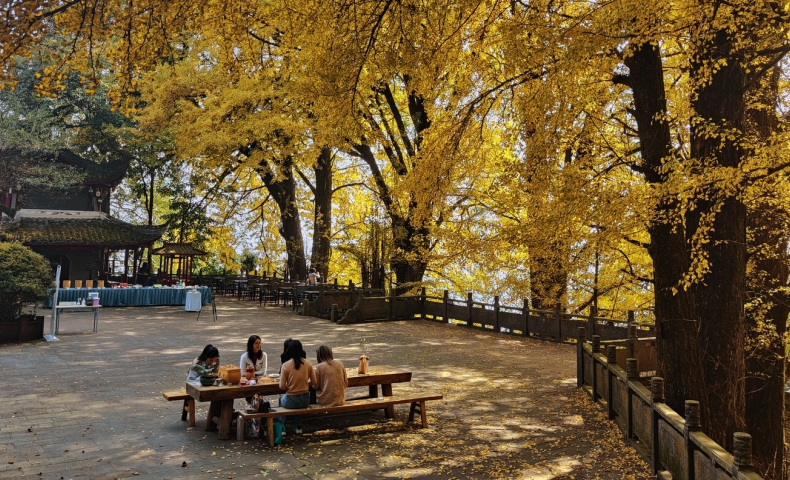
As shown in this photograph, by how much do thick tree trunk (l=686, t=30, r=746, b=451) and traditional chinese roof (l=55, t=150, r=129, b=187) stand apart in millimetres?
29321

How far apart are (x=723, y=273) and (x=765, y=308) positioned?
2.11 m

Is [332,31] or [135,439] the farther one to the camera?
[332,31]

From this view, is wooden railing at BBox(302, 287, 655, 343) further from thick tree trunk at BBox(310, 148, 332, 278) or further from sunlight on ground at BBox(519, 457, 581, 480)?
sunlight on ground at BBox(519, 457, 581, 480)

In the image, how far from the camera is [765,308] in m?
9.84

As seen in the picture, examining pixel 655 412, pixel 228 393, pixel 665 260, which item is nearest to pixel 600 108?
pixel 665 260

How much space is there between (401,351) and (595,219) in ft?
26.1

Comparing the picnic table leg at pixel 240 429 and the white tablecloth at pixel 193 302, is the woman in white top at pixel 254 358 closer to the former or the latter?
the picnic table leg at pixel 240 429

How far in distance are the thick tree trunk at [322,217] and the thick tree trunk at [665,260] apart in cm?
2206

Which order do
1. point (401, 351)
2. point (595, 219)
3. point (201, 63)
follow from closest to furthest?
point (595, 219)
point (401, 351)
point (201, 63)

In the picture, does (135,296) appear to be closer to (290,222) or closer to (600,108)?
(290,222)

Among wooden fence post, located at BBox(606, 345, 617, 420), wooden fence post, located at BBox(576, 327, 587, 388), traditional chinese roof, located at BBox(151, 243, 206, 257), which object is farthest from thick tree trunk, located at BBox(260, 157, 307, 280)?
wooden fence post, located at BBox(606, 345, 617, 420)

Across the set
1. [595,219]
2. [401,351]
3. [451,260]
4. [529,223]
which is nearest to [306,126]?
[451,260]

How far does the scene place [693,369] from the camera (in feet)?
27.0

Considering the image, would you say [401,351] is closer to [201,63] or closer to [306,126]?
[306,126]
